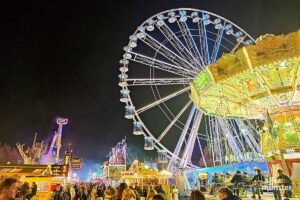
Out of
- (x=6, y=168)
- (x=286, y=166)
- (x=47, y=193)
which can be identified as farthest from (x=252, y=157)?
(x=6, y=168)

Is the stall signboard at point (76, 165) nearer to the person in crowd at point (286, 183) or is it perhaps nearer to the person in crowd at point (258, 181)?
the person in crowd at point (258, 181)

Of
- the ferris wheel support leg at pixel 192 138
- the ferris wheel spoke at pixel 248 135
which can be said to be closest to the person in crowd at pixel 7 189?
the ferris wheel support leg at pixel 192 138

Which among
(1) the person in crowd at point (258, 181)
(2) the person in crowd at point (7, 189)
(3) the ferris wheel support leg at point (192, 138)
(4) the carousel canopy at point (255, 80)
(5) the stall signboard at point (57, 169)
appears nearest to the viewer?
(2) the person in crowd at point (7, 189)

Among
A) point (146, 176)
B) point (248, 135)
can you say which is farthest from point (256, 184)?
point (146, 176)

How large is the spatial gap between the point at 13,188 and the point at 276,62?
34.9ft

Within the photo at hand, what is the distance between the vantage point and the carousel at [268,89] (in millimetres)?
10500

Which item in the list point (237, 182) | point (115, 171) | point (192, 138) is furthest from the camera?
point (115, 171)

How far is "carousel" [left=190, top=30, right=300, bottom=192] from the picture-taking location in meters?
10.5

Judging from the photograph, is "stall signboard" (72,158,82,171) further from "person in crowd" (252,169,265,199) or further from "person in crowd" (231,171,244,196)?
"person in crowd" (252,169,265,199)

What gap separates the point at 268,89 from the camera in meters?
13.0

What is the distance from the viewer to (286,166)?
41.3ft

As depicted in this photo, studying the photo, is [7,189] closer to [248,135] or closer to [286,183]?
[286,183]

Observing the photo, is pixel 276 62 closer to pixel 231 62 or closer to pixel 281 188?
pixel 231 62

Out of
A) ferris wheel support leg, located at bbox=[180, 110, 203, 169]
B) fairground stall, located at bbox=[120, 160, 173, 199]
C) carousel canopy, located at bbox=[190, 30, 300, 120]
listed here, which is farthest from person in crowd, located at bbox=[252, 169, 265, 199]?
fairground stall, located at bbox=[120, 160, 173, 199]
